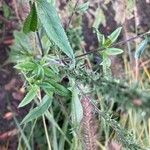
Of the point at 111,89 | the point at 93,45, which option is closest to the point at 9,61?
the point at 93,45

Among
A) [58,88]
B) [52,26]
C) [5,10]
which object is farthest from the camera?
[5,10]

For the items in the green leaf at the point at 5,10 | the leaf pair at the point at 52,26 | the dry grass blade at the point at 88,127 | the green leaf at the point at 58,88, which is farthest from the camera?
the green leaf at the point at 5,10

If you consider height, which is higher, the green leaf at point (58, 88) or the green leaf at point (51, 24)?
the green leaf at point (51, 24)

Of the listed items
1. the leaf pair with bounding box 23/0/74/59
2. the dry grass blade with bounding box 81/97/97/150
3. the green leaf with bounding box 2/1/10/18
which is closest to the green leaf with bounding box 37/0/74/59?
the leaf pair with bounding box 23/0/74/59

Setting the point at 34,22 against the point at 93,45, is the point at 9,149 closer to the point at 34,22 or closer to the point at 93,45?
the point at 93,45

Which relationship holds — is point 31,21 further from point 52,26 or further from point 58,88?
point 58,88

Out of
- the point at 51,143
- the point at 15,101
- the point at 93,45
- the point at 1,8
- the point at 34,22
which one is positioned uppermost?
the point at 1,8

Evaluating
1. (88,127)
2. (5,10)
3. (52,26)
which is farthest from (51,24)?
(5,10)

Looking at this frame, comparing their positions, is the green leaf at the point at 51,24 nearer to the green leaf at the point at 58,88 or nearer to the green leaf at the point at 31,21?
the green leaf at the point at 31,21

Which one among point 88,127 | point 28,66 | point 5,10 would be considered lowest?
point 88,127

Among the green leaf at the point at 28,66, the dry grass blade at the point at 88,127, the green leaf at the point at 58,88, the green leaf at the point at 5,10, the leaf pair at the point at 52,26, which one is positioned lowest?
the dry grass blade at the point at 88,127

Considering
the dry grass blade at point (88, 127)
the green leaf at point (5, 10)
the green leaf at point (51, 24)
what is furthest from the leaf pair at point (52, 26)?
the green leaf at point (5, 10)
